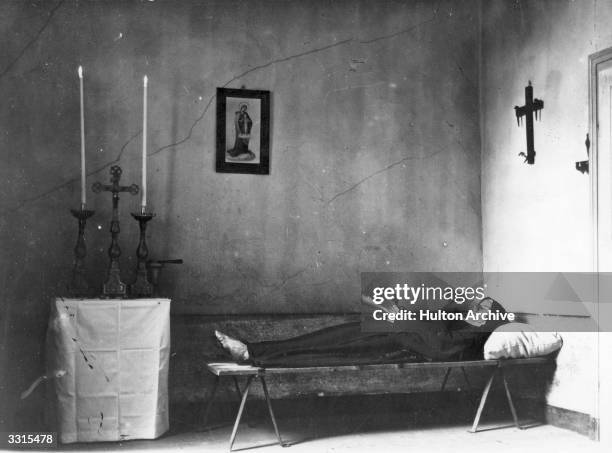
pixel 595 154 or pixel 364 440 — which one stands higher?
pixel 595 154

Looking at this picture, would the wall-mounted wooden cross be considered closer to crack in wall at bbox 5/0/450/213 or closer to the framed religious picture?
crack in wall at bbox 5/0/450/213

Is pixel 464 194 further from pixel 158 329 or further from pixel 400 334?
pixel 158 329

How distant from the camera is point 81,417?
10.8 ft

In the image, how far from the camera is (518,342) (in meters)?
3.71

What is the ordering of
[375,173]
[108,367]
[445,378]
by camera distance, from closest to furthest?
[108,367] → [445,378] → [375,173]

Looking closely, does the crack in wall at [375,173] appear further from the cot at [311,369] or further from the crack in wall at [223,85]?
the cot at [311,369]

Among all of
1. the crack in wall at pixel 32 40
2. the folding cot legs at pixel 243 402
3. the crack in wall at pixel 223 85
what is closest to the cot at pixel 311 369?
the folding cot legs at pixel 243 402

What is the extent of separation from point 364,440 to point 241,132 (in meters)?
1.98

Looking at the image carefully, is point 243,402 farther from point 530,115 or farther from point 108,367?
point 530,115

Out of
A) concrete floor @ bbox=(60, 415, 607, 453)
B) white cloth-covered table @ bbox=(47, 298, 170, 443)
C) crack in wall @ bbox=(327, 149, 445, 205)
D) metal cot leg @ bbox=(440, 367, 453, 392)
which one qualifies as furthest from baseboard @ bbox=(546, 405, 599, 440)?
white cloth-covered table @ bbox=(47, 298, 170, 443)

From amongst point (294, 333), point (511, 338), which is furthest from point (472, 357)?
point (294, 333)

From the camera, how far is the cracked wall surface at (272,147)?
158 inches

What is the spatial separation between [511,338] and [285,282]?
4.72 feet

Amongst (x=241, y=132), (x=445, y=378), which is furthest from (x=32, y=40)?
(x=445, y=378)
